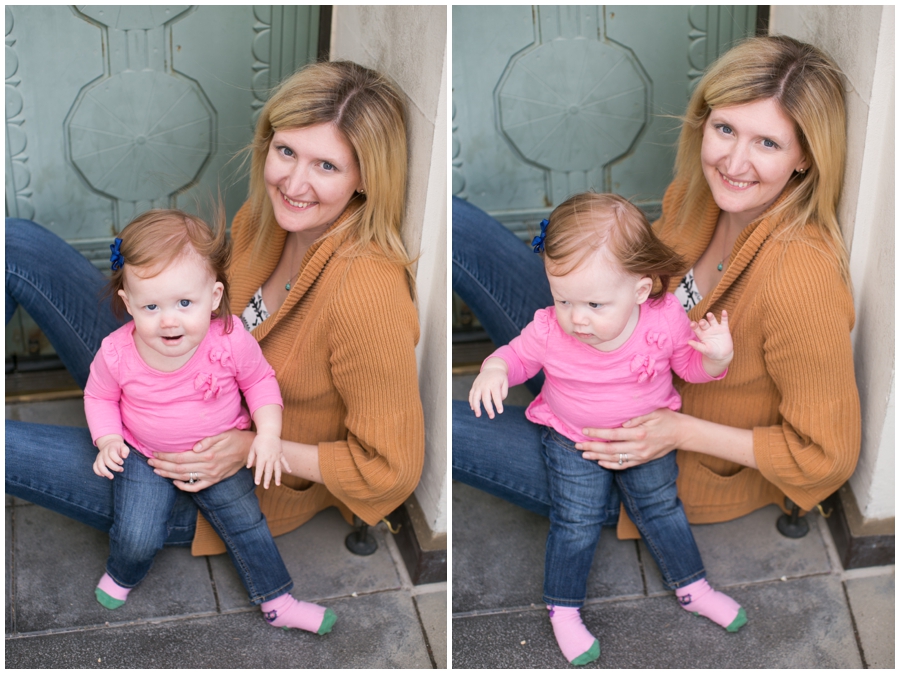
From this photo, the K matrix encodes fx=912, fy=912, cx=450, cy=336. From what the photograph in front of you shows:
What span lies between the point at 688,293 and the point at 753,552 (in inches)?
33.9

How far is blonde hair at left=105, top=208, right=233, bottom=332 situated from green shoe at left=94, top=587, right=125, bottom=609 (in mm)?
963

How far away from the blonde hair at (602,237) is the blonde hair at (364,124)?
17.2 inches

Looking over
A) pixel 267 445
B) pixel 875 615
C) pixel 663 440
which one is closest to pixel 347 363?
pixel 267 445

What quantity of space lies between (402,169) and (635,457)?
98 centimetres

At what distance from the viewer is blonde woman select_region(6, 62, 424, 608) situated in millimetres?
2297

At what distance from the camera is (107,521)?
2.59 m

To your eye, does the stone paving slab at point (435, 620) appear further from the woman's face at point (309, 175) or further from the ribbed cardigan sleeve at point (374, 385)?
the woman's face at point (309, 175)

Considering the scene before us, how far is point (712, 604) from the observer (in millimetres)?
2607

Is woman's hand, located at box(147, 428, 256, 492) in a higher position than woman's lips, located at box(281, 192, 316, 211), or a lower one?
lower

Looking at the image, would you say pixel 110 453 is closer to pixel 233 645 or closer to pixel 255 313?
pixel 255 313

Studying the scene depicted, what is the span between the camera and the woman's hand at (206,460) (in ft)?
7.82

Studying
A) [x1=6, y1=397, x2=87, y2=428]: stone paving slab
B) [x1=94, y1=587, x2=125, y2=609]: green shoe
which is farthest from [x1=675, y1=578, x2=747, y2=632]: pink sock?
[x1=6, y1=397, x2=87, y2=428]: stone paving slab

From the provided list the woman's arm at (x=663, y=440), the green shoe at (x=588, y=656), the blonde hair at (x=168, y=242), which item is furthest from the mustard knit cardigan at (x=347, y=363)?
the green shoe at (x=588, y=656)

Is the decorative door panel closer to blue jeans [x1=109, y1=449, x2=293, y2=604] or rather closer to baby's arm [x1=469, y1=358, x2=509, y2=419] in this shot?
baby's arm [x1=469, y1=358, x2=509, y2=419]
